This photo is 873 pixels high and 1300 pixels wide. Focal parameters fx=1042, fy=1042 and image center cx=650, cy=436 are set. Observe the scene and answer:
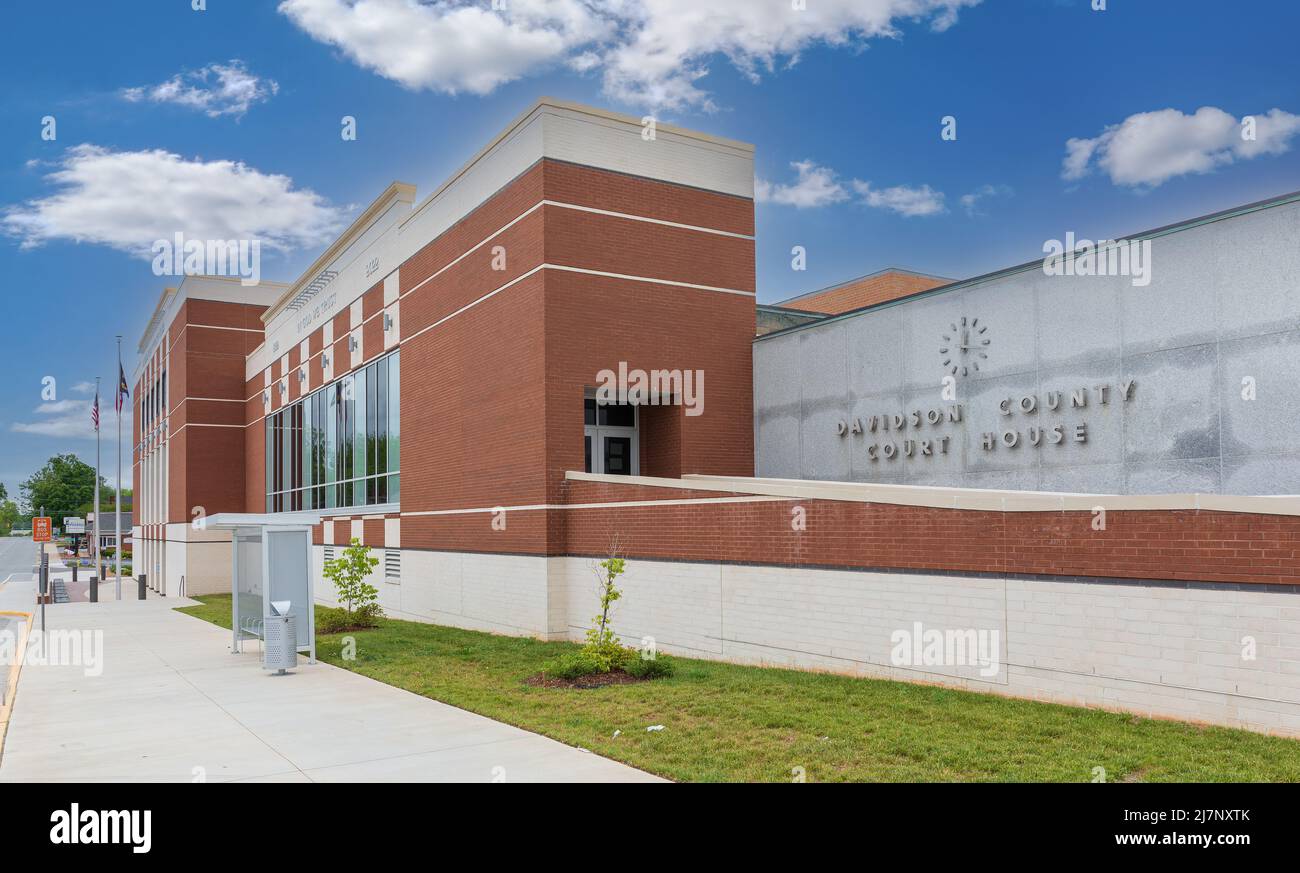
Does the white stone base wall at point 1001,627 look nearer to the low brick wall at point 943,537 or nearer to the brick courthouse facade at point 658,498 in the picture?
the brick courthouse facade at point 658,498

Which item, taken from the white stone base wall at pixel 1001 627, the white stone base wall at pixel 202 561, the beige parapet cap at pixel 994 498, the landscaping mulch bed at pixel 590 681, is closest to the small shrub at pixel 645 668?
the landscaping mulch bed at pixel 590 681

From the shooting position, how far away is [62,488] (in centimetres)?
16838

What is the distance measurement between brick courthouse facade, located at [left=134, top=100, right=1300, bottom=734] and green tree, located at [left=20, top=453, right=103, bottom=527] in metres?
155

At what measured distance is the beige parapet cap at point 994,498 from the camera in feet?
27.9

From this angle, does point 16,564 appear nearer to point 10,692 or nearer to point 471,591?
point 471,591

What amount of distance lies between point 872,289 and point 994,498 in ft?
69.5

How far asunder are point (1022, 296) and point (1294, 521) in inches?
265

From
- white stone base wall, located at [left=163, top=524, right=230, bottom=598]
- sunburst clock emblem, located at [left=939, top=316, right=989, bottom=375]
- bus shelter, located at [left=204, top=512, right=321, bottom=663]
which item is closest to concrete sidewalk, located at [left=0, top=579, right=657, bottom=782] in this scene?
bus shelter, located at [left=204, top=512, right=321, bottom=663]

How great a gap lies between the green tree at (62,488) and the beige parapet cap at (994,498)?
170 metres

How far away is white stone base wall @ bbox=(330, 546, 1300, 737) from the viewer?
329 inches

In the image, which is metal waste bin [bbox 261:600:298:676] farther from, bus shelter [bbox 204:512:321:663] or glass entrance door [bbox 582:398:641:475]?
glass entrance door [bbox 582:398:641:475]

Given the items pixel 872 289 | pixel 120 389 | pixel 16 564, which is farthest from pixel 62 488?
pixel 872 289
